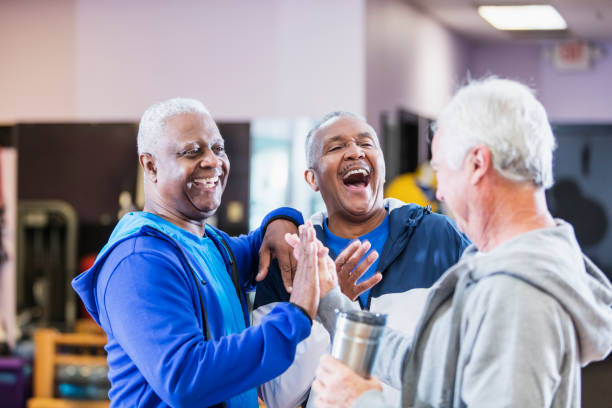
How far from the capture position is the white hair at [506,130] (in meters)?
1.18

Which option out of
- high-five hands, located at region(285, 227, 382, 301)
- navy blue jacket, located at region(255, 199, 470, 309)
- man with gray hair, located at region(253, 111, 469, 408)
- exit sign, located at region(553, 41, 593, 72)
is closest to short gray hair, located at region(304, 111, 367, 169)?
man with gray hair, located at region(253, 111, 469, 408)

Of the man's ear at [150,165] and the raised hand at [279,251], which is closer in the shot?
the man's ear at [150,165]

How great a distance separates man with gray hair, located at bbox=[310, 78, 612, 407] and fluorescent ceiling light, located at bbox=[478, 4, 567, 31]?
484cm

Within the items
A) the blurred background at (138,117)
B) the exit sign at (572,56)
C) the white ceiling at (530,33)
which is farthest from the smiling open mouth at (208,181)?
the exit sign at (572,56)

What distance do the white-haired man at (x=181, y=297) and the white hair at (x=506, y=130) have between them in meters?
0.47

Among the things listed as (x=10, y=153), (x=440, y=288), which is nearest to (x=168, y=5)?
(x=10, y=153)

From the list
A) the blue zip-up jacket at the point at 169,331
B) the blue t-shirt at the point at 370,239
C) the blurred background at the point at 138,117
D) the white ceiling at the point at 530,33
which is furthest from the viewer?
the white ceiling at the point at 530,33

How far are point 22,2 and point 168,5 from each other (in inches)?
43.9

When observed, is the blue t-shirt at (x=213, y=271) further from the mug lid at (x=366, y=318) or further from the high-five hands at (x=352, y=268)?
the mug lid at (x=366, y=318)

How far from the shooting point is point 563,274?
1.13m

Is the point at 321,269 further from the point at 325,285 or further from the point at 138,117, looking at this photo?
the point at 138,117

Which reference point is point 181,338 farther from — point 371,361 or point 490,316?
point 490,316

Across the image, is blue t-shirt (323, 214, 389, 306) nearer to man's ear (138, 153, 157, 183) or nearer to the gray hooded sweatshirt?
man's ear (138, 153, 157, 183)

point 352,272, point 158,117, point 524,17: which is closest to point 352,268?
point 352,272
